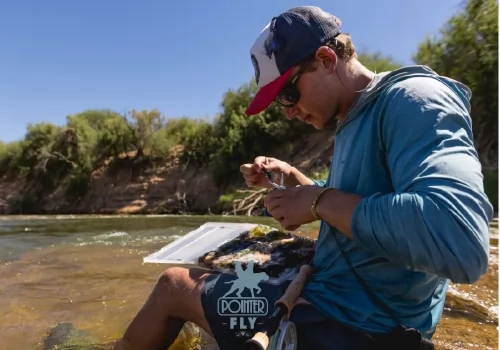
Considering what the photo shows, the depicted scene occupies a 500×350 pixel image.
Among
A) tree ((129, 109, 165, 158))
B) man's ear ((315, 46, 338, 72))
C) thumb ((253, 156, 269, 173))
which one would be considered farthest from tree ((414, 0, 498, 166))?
tree ((129, 109, 165, 158))

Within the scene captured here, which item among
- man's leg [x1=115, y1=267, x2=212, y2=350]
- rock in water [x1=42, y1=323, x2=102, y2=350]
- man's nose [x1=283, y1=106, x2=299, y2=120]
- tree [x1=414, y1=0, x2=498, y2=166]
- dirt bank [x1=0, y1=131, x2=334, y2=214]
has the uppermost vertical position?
tree [x1=414, y1=0, x2=498, y2=166]

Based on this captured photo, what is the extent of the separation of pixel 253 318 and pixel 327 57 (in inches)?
33.1

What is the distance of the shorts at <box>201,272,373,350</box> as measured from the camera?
1.12 meters

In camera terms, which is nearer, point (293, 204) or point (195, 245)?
point (293, 204)

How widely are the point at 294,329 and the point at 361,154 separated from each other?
0.54 metres

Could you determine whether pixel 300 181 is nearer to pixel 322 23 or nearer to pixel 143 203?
pixel 322 23

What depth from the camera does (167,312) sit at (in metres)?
1.38

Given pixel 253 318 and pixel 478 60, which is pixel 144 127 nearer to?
pixel 478 60

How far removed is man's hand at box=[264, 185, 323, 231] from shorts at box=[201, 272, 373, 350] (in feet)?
0.82

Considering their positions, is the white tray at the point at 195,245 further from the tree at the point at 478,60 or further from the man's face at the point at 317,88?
the tree at the point at 478,60

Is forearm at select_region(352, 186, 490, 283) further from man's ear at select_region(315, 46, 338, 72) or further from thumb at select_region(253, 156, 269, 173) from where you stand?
thumb at select_region(253, 156, 269, 173)

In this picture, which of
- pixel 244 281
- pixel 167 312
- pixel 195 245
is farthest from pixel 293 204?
pixel 195 245

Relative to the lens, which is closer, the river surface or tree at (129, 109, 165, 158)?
the river surface

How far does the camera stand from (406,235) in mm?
881
